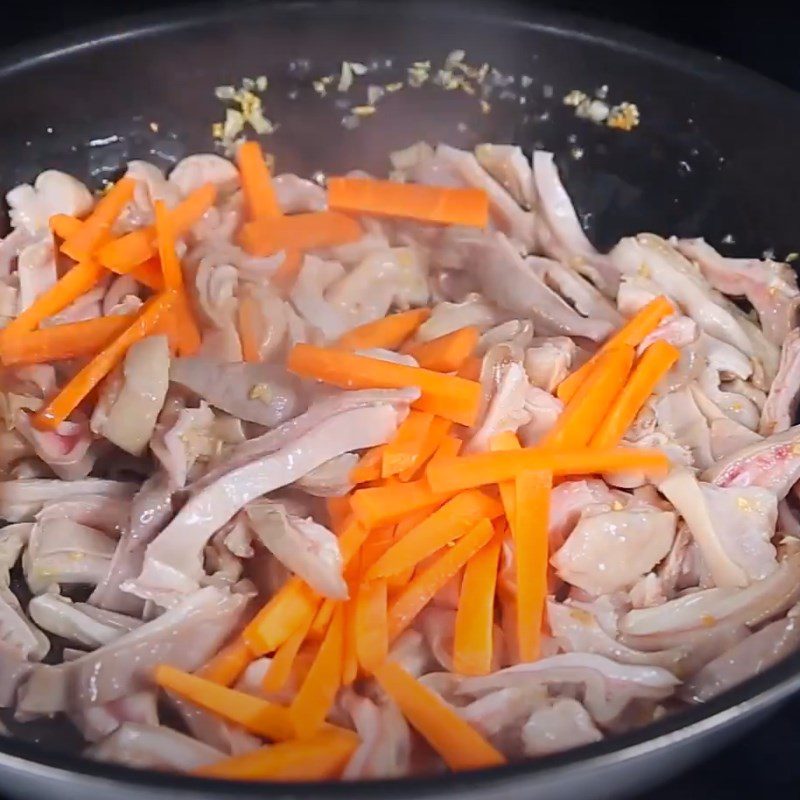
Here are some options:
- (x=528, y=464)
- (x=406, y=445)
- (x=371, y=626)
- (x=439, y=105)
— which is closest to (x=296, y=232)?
(x=439, y=105)

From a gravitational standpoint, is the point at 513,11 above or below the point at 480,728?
above

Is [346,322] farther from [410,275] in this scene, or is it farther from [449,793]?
[449,793]

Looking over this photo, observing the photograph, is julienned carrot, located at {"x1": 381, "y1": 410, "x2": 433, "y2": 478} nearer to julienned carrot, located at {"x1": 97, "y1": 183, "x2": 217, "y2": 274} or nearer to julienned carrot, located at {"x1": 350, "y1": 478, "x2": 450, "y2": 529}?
julienned carrot, located at {"x1": 350, "y1": 478, "x2": 450, "y2": 529}

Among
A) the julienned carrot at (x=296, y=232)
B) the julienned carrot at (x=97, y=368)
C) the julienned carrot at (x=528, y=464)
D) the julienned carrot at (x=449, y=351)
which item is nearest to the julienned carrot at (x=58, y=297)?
the julienned carrot at (x=97, y=368)

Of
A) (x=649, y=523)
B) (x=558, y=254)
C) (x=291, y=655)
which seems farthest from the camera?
(x=558, y=254)

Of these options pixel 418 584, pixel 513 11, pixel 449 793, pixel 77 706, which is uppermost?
pixel 513 11

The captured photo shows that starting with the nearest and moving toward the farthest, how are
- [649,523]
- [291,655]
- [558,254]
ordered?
[291,655]
[649,523]
[558,254]

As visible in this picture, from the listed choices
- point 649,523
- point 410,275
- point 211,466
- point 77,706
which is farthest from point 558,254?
point 77,706

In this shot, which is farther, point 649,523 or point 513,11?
point 513,11
